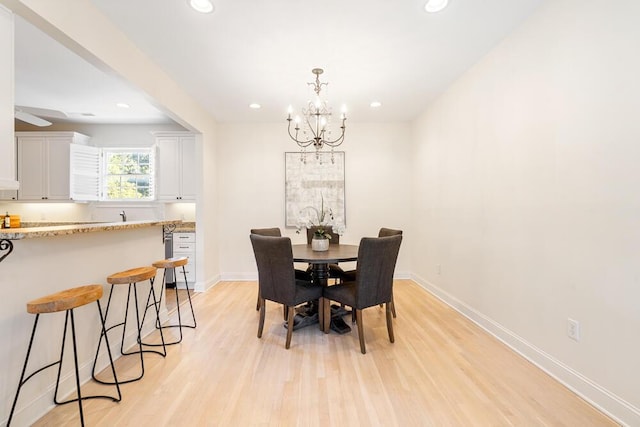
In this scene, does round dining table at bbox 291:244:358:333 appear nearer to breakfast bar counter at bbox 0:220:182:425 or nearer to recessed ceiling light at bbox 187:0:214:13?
breakfast bar counter at bbox 0:220:182:425

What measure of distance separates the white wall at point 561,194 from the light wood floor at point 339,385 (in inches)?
10.7

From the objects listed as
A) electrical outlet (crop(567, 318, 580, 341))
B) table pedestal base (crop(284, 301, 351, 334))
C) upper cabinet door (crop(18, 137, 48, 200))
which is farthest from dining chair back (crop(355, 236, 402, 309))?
upper cabinet door (crop(18, 137, 48, 200))

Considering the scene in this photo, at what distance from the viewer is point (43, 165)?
4562 mm

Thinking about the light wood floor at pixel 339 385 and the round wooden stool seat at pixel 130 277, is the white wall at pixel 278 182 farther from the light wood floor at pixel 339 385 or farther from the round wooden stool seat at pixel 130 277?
the round wooden stool seat at pixel 130 277

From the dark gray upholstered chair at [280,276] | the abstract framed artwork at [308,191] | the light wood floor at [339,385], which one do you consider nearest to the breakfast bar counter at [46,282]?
the light wood floor at [339,385]

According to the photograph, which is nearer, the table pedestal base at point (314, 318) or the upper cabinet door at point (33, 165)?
the table pedestal base at point (314, 318)

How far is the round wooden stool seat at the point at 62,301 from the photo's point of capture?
4.58ft

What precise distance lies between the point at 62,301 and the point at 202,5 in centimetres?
208

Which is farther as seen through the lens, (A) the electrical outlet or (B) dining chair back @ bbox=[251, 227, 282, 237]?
(B) dining chair back @ bbox=[251, 227, 282, 237]

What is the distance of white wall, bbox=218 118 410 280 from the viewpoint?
4777 millimetres

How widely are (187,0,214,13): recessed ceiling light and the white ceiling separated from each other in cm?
6

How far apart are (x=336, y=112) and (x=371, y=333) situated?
3148mm

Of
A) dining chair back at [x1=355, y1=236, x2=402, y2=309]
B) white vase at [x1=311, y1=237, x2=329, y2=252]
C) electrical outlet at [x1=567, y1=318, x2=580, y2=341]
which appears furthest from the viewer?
white vase at [x1=311, y1=237, x2=329, y2=252]

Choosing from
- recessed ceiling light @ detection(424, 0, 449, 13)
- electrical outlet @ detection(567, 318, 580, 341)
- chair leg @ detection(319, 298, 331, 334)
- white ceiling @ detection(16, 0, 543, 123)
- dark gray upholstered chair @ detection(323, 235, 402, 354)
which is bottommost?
chair leg @ detection(319, 298, 331, 334)
